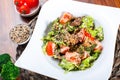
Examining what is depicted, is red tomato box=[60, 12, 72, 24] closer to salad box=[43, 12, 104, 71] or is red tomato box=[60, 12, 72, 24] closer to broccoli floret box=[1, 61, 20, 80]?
salad box=[43, 12, 104, 71]

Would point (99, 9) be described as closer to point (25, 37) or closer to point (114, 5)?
point (114, 5)

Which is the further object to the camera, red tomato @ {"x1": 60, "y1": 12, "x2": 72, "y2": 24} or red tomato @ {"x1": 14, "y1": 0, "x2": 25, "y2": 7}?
red tomato @ {"x1": 14, "y1": 0, "x2": 25, "y2": 7}

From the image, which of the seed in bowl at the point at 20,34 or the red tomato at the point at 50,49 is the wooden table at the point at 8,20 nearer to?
the seed in bowl at the point at 20,34

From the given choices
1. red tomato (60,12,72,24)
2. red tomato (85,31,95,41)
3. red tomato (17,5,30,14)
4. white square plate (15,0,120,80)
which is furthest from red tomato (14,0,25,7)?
red tomato (85,31,95,41)

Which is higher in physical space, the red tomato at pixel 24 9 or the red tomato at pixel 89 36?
the red tomato at pixel 89 36

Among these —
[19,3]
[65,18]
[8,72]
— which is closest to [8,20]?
[19,3]

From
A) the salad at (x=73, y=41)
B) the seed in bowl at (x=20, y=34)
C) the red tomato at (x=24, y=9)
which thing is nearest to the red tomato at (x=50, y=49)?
the salad at (x=73, y=41)
